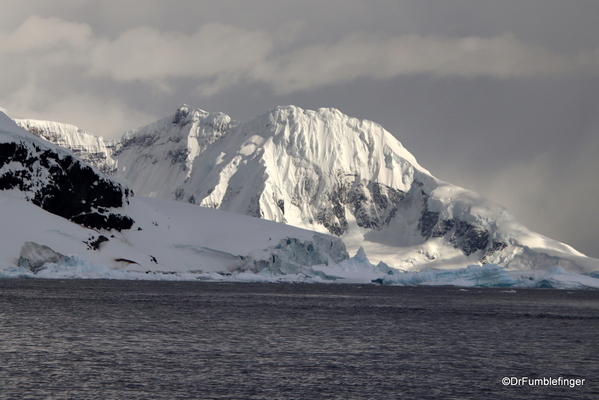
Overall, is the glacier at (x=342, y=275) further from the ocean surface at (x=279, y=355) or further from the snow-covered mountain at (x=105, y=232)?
the ocean surface at (x=279, y=355)

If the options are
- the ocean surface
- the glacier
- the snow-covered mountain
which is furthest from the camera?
the snow-covered mountain

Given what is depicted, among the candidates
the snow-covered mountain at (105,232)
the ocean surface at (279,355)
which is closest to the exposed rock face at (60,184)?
the snow-covered mountain at (105,232)

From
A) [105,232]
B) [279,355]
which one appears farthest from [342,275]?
[279,355]

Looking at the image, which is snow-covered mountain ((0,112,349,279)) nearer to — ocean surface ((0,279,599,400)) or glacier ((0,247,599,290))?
glacier ((0,247,599,290))

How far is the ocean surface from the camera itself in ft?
98.3

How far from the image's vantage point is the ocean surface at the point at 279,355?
98.3 feet

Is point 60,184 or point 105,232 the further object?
point 105,232

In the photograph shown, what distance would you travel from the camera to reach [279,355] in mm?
38969

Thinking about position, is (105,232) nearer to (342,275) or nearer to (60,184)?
(60,184)

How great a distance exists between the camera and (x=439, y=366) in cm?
3706

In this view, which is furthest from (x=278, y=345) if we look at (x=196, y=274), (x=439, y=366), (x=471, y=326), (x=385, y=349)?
(x=196, y=274)

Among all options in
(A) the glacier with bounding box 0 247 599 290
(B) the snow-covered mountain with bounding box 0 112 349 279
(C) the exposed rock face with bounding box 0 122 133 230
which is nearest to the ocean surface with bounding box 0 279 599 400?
(A) the glacier with bounding box 0 247 599 290

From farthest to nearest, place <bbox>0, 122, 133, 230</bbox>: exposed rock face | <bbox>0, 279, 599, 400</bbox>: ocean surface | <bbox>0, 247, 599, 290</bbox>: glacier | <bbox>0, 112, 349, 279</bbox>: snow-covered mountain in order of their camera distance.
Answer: <bbox>0, 122, 133, 230</bbox>: exposed rock face
<bbox>0, 112, 349, 279</bbox>: snow-covered mountain
<bbox>0, 247, 599, 290</bbox>: glacier
<bbox>0, 279, 599, 400</bbox>: ocean surface

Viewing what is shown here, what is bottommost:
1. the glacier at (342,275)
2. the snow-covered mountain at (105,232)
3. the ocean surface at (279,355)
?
the ocean surface at (279,355)
